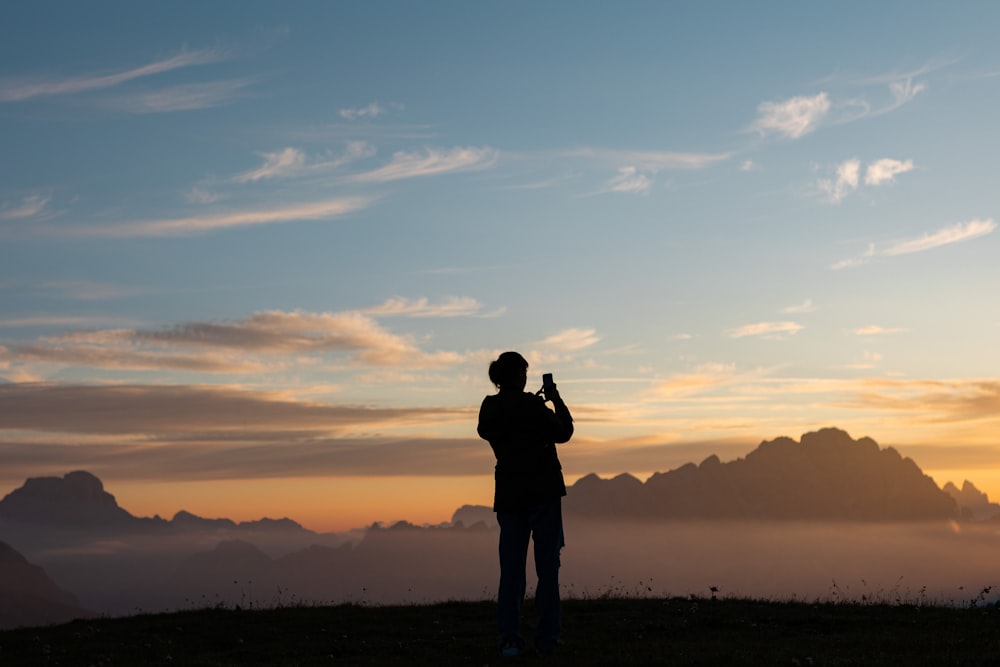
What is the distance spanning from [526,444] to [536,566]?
1792 millimetres

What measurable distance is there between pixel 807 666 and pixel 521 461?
15.6ft

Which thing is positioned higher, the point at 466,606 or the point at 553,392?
the point at 553,392

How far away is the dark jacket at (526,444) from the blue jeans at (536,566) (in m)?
0.21

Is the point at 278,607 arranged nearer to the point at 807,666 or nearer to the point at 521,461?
the point at 521,461

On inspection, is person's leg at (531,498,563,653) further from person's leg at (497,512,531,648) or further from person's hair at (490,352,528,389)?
person's hair at (490,352,528,389)

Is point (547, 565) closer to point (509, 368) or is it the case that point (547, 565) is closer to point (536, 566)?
point (536, 566)

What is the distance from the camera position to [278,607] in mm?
24531

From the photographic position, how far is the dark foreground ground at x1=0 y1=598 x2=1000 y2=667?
1513cm

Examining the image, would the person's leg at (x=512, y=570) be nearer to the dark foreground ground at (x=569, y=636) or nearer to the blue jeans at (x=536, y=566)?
the blue jeans at (x=536, y=566)

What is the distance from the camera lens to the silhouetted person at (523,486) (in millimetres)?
14602

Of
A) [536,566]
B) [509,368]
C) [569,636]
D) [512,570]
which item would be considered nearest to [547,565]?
[536,566]

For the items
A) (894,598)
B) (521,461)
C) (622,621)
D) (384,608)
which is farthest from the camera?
(384,608)

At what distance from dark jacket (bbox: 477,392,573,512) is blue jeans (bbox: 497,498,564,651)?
21 cm

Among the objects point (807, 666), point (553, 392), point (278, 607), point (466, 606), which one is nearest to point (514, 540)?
point (553, 392)
